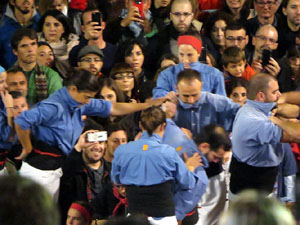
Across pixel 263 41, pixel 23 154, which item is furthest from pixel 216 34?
pixel 23 154

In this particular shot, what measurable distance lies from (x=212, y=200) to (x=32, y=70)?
2197mm

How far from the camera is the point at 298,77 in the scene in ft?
25.3

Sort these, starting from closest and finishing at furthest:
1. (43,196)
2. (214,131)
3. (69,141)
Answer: (43,196) → (214,131) → (69,141)

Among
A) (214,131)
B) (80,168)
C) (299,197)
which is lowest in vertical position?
(80,168)

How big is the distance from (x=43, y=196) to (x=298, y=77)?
5873 mm

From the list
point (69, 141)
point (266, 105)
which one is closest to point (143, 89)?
point (69, 141)

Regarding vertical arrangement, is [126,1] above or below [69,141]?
above

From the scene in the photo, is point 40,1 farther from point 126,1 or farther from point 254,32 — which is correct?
point 254,32

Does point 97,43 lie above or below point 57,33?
below

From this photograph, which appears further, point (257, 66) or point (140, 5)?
point (140, 5)

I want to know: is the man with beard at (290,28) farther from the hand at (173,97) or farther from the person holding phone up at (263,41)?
the hand at (173,97)

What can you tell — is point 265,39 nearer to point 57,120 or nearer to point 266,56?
point 266,56

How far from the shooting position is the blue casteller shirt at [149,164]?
5449mm

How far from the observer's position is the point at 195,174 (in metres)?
5.75
